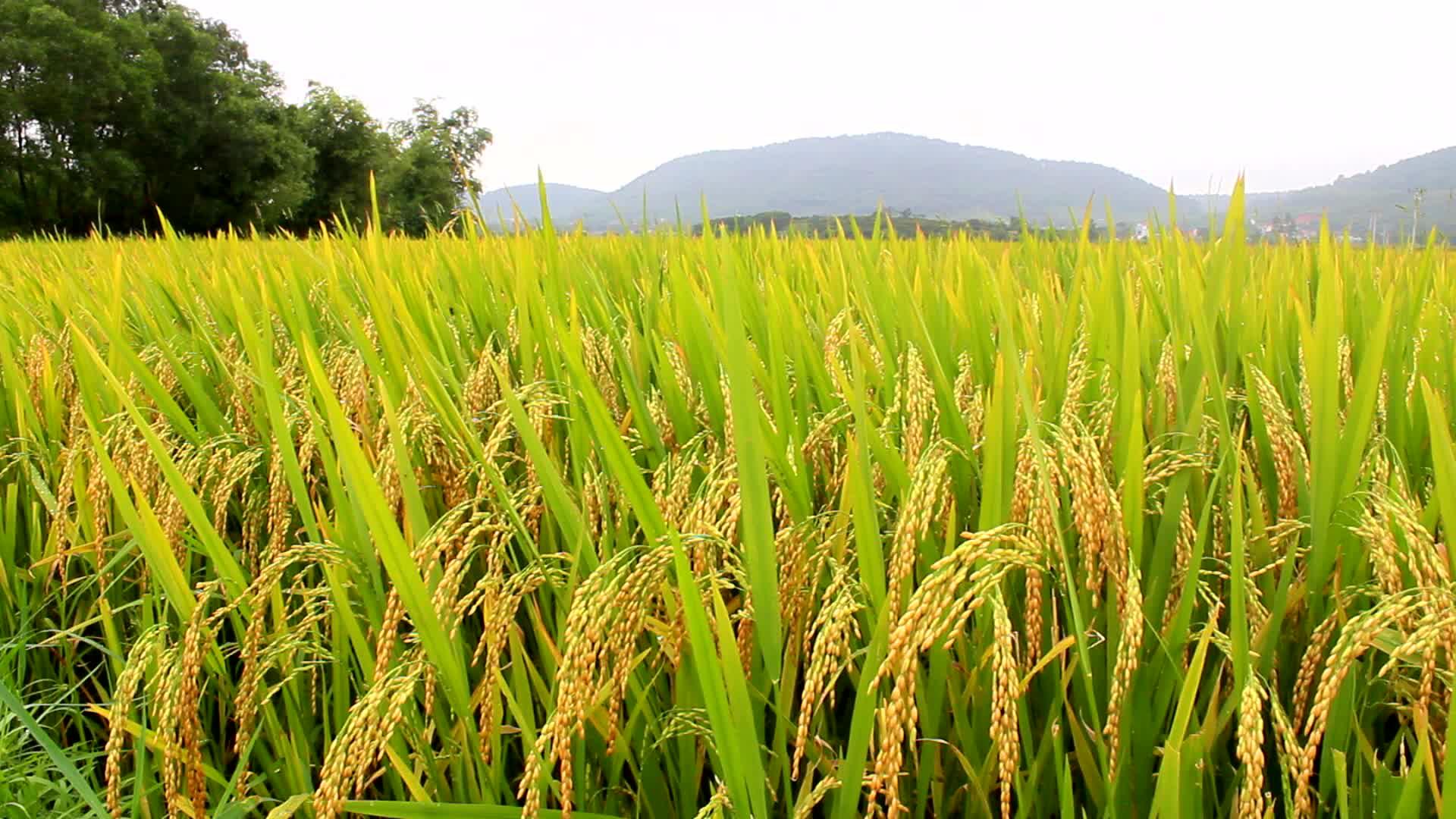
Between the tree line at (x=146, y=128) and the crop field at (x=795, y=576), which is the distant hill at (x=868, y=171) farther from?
the crop field at (x=795, y=576)

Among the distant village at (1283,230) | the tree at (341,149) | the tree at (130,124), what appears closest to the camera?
the distant village at (1283,230)

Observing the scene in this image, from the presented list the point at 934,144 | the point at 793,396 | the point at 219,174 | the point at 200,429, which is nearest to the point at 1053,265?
the point at 793,396

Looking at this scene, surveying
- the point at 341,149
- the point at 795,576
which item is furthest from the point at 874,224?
the point at 341,149

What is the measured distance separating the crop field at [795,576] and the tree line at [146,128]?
85.8ft

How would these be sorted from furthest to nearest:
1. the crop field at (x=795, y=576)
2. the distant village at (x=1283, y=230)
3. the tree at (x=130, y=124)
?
the tree at (x=130, y=124)
the distant village at (x=1283, y=230)
the crop field at (x=795, y=576)

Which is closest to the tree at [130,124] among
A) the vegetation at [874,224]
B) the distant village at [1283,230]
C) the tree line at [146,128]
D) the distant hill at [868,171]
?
the tree line at [146,128]

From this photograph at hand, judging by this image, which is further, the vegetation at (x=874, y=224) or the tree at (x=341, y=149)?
the tree at (x=341, y=149)

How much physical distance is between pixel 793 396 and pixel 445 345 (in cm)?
70

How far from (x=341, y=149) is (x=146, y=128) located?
24.7 feet

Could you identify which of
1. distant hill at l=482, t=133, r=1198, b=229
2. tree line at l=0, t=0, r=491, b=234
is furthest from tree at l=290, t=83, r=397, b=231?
distant hill at l=482, t=133, r=1198, b=229

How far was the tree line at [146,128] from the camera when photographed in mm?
26562

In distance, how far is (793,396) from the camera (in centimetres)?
140

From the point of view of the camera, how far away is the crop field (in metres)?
0.76

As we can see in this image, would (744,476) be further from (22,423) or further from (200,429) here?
(22,423)
